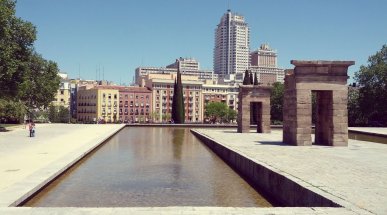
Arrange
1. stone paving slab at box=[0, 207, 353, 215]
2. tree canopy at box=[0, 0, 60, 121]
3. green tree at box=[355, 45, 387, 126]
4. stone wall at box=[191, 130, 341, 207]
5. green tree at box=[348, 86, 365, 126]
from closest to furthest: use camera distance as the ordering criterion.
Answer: stone paving slab at box=[0, 207, 353, 215]
stone wall at box=[191, 130, 341, 207]
tree canopy at box=[0, 0, 60, 121]
green tree at box=[355, 45, 387, 126]
green tree at box=[348, 86, 365, 126]

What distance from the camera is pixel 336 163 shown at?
16.0 metres

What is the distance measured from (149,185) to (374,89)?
61434 millimetres

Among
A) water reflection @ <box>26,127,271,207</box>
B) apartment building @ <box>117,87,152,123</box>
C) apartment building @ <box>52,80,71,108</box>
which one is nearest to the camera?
water reflection @ <box>26,127,271,207</box>

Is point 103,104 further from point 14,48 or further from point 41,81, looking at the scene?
point 14,48

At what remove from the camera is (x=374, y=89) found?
6775 centimetres

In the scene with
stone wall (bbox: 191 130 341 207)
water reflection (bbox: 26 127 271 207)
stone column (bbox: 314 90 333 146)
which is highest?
stone column (bbox: 314 90 333 146)

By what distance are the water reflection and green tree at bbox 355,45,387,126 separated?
173 feet

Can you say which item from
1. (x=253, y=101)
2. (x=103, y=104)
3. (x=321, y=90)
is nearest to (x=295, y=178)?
(x=321, y=90)

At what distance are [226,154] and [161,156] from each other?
3634 millimetres

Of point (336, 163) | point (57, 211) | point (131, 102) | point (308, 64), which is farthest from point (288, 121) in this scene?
point (131, 102)

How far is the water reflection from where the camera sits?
12023 mm

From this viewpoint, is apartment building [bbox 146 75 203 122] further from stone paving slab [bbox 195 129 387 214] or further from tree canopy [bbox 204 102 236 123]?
stone paving slab [bbox 195 129 387 214]

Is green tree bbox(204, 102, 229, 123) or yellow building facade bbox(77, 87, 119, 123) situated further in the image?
yellow building facade bbox(77, 87, 119, 123)

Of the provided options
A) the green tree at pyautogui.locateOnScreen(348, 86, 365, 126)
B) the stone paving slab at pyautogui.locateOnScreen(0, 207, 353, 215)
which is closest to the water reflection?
the stone paving slab at pyautogui.locateOnScreen(0, 207, 353, 215)
